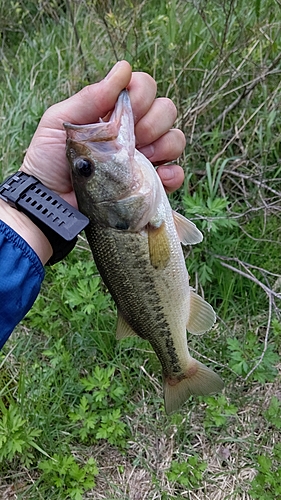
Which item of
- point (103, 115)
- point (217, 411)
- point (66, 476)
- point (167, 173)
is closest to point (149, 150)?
point (167, 173)

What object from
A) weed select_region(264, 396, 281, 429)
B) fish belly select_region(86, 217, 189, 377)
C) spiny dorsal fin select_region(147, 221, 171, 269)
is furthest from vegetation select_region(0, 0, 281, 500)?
spiny dorsal fin select_region(147, 221, 171, 269)

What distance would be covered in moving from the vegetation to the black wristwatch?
3.36 ft

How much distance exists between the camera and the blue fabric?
1.92 m

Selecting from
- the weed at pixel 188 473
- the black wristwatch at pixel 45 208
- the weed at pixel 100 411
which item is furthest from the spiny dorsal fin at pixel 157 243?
the weed at pixel 188 473

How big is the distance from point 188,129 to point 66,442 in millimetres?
2388

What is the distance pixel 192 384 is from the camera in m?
2.29

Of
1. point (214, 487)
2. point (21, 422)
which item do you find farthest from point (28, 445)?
point (214, 487)

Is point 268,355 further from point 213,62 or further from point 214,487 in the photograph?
point 213,62

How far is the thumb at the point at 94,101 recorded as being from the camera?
6.15 ft

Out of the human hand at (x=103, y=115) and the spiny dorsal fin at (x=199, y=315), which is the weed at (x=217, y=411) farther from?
the human hand at (x=103, y=115)

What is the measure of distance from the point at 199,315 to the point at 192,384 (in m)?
0.35

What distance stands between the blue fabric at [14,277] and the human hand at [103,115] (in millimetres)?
413

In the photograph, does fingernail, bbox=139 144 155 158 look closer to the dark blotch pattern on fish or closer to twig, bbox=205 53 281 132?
the dark blotch pattern on fish

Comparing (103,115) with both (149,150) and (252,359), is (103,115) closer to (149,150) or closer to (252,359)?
(149,150)
